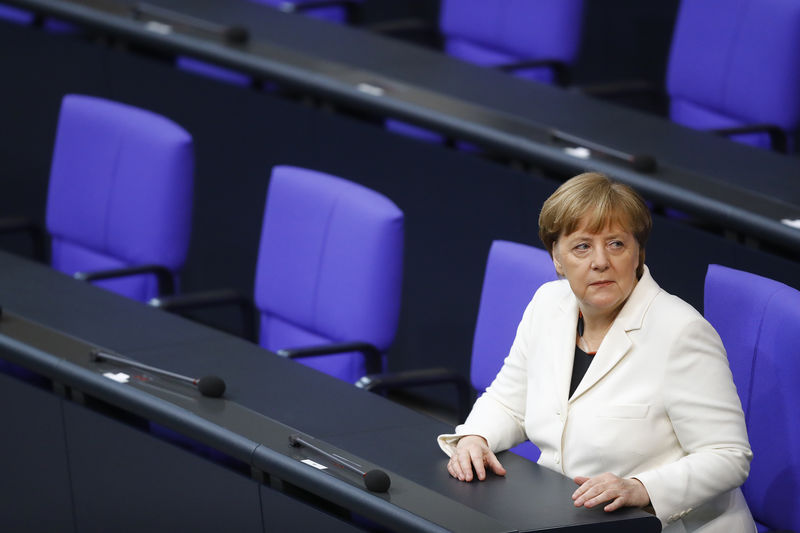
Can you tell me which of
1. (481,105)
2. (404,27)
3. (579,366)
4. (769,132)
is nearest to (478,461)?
(579,366)

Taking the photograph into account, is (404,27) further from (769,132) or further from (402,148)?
(769,132)

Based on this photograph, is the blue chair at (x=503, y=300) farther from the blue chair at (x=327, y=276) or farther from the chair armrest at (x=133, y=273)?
the chair armrest at (x=133, y=273)

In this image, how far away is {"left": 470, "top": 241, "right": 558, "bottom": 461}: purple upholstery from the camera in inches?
124

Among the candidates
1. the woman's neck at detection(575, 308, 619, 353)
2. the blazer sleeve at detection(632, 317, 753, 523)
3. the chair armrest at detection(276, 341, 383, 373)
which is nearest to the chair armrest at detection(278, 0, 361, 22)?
the chair armrest at detection(276, 341, 383, 373)

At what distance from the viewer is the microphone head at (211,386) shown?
303 cm

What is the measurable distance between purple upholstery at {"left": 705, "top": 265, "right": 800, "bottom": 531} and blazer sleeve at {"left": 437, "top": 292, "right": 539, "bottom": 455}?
1.30 feet

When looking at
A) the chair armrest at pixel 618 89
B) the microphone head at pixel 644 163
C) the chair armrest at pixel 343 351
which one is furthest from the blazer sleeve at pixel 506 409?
the chair armrest at pixel 618 89

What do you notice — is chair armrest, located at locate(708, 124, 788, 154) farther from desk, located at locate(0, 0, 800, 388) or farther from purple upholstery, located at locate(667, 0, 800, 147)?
desk, located at locate(0, 0, 800, 388)

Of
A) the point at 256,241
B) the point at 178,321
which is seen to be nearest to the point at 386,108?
the point at 256,241

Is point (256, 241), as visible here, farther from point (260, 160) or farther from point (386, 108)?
point (386, 108)

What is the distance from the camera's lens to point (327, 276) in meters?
3.63

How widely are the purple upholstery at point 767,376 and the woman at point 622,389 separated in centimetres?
23

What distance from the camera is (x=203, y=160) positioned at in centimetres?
492

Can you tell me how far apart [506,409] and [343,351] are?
0.81 metres
